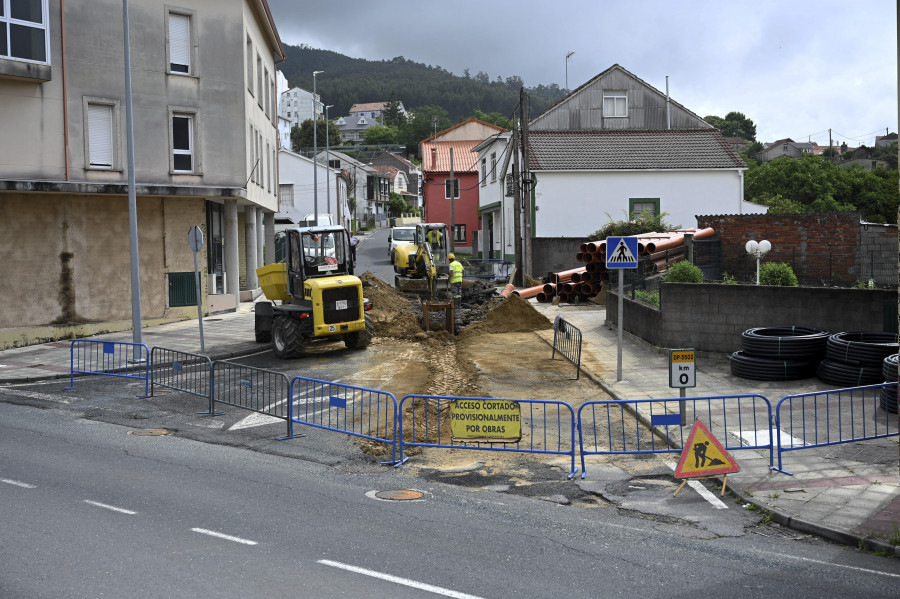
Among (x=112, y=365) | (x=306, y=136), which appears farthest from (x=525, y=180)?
(x=306, y=136)

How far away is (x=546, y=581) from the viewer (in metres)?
6.69

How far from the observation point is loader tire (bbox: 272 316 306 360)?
19250 mm

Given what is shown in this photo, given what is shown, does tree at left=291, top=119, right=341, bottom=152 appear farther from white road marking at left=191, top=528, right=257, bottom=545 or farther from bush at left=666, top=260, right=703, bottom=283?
white road marking at left=191, top=528, right=257, bottom=545

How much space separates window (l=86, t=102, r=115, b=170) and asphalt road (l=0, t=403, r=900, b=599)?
16936mm

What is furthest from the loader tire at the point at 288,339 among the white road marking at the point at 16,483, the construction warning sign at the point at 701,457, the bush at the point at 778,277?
the construction warning sign at the point at 701,457

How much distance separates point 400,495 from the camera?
9.36 metres

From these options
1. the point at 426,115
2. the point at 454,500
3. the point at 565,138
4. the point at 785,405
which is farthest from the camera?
the point at 426,115

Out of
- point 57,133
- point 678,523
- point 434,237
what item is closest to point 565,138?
point 434,237

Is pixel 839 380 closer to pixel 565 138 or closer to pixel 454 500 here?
pixel 454 500

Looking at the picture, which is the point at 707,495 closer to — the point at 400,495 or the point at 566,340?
the point at 400,495

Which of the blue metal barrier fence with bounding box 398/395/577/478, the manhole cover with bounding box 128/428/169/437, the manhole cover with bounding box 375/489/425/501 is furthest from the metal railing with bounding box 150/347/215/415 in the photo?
the manhole cover with bounding box 375/489/425/501

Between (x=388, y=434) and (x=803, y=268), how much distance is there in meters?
18.8

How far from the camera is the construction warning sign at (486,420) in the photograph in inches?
427

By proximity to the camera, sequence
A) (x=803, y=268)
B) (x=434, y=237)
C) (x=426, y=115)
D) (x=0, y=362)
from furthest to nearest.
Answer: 1. (x=426, y=115)
2. (x=434, y=237)
3. (x=803, y=268)
4. (x=0, y=362)
